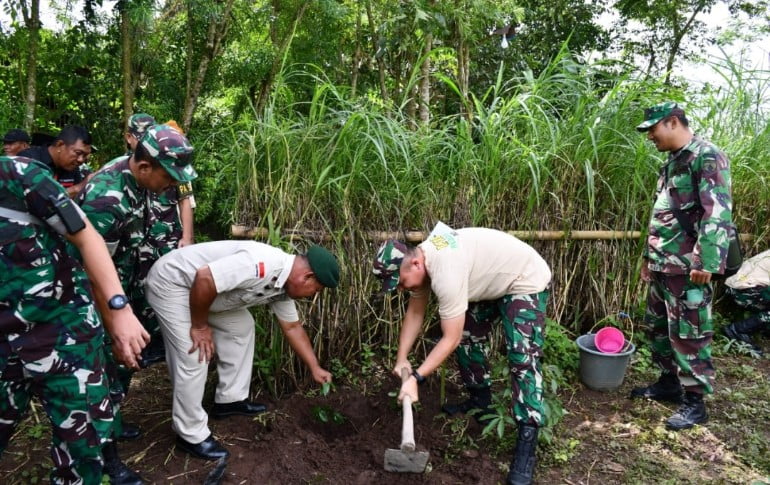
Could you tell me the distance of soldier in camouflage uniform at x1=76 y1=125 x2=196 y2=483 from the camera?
2.05 m

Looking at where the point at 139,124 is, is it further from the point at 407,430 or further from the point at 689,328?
the point at 689,328

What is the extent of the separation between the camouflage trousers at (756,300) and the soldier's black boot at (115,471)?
4.19 metres

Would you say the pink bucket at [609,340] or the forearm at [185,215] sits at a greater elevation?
the forearm at [185,215]

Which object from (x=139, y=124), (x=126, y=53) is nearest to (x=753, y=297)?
(x=139, y=124)

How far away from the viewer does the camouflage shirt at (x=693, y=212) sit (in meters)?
2.70

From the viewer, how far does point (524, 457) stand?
2410 millimetres

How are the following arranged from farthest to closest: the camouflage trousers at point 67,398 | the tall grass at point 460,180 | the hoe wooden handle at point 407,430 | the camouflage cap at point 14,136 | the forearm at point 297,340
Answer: the camouflage cap at point 14,136 → the tall grass at point 460,180 → the forearm at point 297,340 → the hoe wooden handle at point 407,430 → the camouflage trousers at point 67,398

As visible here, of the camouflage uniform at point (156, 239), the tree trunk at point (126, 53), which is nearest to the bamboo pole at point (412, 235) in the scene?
the camouflage uniform at point (156, 239)

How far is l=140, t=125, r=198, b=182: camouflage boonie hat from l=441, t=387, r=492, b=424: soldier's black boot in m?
1.78

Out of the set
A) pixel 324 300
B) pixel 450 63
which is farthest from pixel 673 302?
pixel 450 63

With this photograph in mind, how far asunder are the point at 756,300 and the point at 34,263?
4.56 meters

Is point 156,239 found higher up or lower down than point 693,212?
lower down

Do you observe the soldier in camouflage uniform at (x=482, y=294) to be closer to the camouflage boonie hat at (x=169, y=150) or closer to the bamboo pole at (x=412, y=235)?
the bamboo pole at (x=412, y=235)

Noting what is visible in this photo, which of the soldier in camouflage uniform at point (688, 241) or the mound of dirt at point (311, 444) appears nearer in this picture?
the mound of dirt at point (311, 444)
